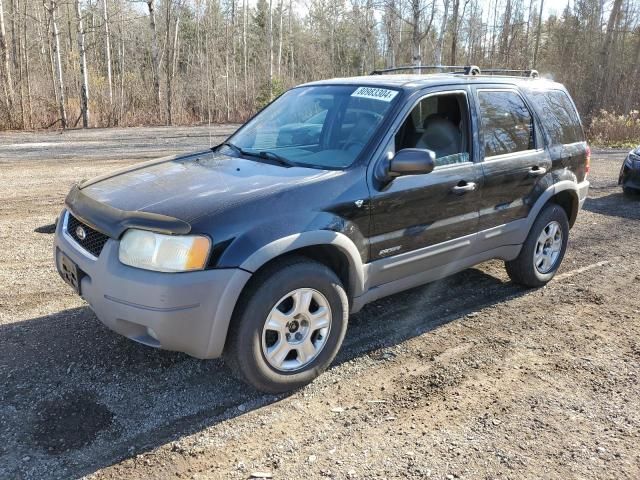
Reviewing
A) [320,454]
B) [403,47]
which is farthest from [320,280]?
[403,47]

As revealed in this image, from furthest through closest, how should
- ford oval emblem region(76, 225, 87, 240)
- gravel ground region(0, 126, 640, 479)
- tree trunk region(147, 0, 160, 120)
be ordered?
tree trunk region(147, 0, 160, 120), ford oval emblem region(76, 225, 87, 240), gravel ground region(0, 126, 640, 479)

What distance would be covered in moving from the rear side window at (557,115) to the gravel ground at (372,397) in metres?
1.48

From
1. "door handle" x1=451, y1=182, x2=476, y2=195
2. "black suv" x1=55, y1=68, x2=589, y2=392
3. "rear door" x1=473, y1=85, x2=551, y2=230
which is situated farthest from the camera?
"rear door" x1=473, y1=85, x2=551, y2=230

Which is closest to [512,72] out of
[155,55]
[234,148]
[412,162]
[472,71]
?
[472,71]

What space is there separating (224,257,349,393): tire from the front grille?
0.91 meters

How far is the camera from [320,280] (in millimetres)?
3336

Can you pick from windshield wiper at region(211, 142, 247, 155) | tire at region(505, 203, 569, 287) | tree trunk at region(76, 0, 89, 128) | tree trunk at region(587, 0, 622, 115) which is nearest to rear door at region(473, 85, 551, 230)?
tire at region(505, 203, 569, 287)

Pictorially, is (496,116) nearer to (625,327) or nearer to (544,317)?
(544,317)

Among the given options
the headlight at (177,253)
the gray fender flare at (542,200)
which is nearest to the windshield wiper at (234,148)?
the headlight at (177,253)

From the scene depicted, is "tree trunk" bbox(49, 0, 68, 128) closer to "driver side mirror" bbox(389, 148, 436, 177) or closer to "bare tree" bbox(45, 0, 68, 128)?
"bare tree" bbox(45, 0, 68, 128)

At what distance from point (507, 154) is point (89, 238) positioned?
3.33m

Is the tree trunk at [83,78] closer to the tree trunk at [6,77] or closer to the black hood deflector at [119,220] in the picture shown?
the tree trunk at [6,77]

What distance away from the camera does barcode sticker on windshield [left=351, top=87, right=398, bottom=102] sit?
12.9 feet

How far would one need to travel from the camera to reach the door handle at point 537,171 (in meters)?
4.74
